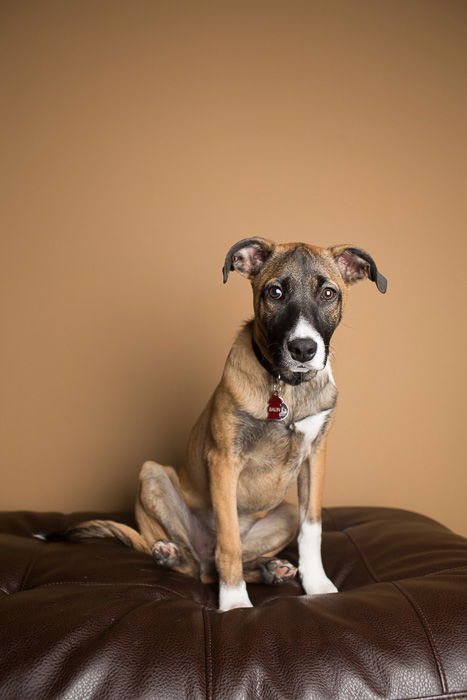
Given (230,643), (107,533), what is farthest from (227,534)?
(107,533)

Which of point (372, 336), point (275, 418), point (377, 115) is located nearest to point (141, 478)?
point (275, 418)

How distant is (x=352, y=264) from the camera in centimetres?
277

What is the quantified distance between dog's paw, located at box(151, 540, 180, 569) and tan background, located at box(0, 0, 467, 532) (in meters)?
1.33

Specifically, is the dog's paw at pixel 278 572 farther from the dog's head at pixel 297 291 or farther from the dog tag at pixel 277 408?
the dog's head at pixel 297 291

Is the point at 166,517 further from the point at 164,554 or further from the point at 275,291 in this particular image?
the point at 275,291

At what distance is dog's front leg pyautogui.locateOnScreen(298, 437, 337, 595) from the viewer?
258 cm

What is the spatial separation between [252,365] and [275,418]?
25 centimetres

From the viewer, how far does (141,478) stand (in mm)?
2959

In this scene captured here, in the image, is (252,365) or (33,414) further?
(33,414)

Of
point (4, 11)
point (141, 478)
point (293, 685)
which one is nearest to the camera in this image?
point (293, 685)

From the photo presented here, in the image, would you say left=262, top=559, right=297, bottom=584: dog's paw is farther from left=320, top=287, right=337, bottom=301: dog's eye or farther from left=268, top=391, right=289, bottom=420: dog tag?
left=320, top=287, right=337, bottom=301: dog's eye

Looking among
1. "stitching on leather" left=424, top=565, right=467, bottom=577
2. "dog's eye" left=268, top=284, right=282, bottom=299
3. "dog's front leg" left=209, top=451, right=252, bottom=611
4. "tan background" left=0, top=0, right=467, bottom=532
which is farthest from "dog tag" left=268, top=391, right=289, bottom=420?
"tan background" left=0, top=0, right=467, bottom=532

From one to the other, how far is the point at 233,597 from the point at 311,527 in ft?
1.51

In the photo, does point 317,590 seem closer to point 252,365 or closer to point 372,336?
point 252,365
